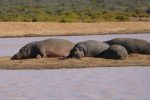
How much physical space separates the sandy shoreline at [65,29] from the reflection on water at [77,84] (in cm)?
2192

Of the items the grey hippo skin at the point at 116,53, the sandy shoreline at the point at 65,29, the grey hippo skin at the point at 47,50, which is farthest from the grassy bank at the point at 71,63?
the sandy shoreline at the point at 65,29

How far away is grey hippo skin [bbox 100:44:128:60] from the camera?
18.2m

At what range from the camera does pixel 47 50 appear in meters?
19.6

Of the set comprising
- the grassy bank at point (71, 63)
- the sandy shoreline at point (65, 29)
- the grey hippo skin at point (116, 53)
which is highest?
the grey hippo skin at point (116, 53)

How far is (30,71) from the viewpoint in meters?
16.3

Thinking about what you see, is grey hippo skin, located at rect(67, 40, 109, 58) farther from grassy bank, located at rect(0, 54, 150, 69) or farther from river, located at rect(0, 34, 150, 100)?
river, located at rect(0, 34, 150, 100)

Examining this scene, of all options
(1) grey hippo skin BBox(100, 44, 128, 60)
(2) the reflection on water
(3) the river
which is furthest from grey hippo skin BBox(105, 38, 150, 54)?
(2) the reflection on water

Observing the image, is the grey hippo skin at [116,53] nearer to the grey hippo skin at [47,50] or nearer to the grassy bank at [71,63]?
the grassy bank at [71,63]

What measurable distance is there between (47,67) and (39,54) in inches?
107

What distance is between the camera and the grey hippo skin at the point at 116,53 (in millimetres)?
18250

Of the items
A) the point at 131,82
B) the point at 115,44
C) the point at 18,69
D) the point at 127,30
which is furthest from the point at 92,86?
the point at 127,30

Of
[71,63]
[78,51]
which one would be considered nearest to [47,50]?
[78,51]

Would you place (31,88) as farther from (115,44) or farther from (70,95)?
(115,44)

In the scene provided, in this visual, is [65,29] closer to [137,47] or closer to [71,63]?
[137,47]
